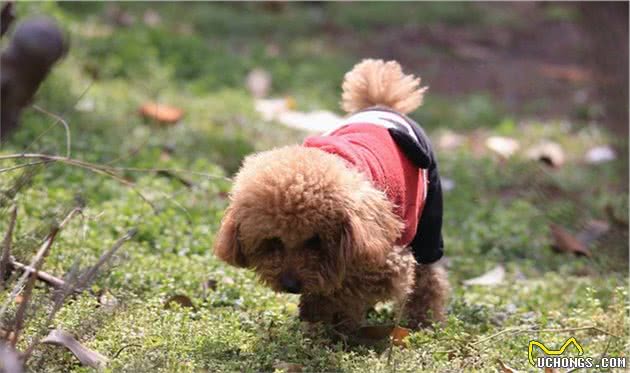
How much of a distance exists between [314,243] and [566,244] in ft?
8.15

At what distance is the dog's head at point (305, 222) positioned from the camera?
143 inches

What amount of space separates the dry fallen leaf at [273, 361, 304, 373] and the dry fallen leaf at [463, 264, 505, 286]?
181cm

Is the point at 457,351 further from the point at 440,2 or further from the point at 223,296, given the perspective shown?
the point at 440,2

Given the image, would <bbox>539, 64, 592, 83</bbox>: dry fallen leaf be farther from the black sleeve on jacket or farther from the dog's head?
the dog's head

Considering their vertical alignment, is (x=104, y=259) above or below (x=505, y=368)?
above

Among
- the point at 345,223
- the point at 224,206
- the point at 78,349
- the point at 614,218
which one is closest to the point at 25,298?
the point at 78,349

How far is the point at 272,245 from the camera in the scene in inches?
148

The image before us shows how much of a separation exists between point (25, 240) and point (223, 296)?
0.90m

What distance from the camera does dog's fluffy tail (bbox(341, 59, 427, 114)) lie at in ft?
15.6

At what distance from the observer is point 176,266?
4.62m

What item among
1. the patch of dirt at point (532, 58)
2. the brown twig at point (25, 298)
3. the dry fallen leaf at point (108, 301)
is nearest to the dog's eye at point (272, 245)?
the dry fallen leaf at point (108, 301)

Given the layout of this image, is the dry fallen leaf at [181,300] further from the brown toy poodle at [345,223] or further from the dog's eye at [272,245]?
the dog's eye at [272,245]

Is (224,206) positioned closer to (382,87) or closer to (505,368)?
(382,87)

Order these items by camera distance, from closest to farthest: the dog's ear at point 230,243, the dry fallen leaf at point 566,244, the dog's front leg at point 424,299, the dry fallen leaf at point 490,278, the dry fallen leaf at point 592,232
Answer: the dog's ear at point 230,243 < the dog's front leg at point 424,299 < the dry fallen leaf at point 490,278 < the dry fallen leaf at point 566,244 < the dry fallen leaf at point 592,232
